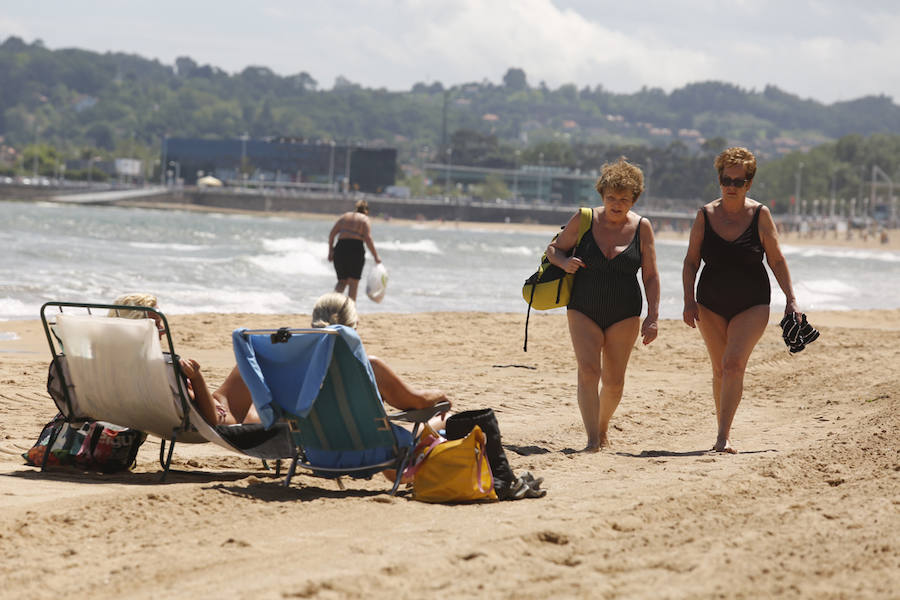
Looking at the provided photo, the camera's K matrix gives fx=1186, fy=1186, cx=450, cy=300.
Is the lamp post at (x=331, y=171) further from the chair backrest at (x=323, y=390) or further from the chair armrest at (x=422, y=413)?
the chair backrest at (x=323, y=390)

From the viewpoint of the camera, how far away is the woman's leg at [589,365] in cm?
562

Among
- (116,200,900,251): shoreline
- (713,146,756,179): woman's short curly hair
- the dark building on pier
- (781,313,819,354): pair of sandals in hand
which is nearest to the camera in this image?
(713,146,756,179): woman's short curly hair

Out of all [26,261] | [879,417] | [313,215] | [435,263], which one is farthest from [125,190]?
[879,417]

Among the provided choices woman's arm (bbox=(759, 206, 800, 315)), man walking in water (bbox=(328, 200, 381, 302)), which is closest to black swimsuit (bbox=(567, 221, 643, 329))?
woman's arm (bbox=(759, 206, 800, 315))

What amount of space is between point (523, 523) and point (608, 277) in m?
1.94

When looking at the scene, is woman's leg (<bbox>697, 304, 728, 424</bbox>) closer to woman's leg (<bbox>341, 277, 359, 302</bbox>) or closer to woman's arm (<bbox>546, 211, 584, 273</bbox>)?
woman's arm (<bbox>546, 211, 584, 273</bbox>)

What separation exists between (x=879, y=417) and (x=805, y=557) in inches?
132

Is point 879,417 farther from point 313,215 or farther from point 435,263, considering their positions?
point 313,215

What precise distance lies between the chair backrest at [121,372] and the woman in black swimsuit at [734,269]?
246 centimetres

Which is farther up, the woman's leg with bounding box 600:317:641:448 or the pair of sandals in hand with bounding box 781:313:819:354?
the pair of sandals in hand with bounding box 781:313:819:354

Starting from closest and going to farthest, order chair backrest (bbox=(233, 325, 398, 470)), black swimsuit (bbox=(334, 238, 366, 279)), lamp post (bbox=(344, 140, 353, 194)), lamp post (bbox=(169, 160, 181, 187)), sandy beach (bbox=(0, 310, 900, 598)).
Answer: sandy beach (bbox=(0, 310, 900, 598)) < chair backrest (bbox=(233, 325, 398, 470)) < black swimsuit (bbox=(334, 238, 366, 279)) < lamp post (bbox=(344, 140, 353, 194)) < lamp post (bbox=(169, 160, 181, 187))

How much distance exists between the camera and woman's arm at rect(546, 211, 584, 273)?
5.56 meters

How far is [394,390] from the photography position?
4.65 m

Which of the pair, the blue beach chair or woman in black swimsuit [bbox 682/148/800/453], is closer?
the blue beach chair
